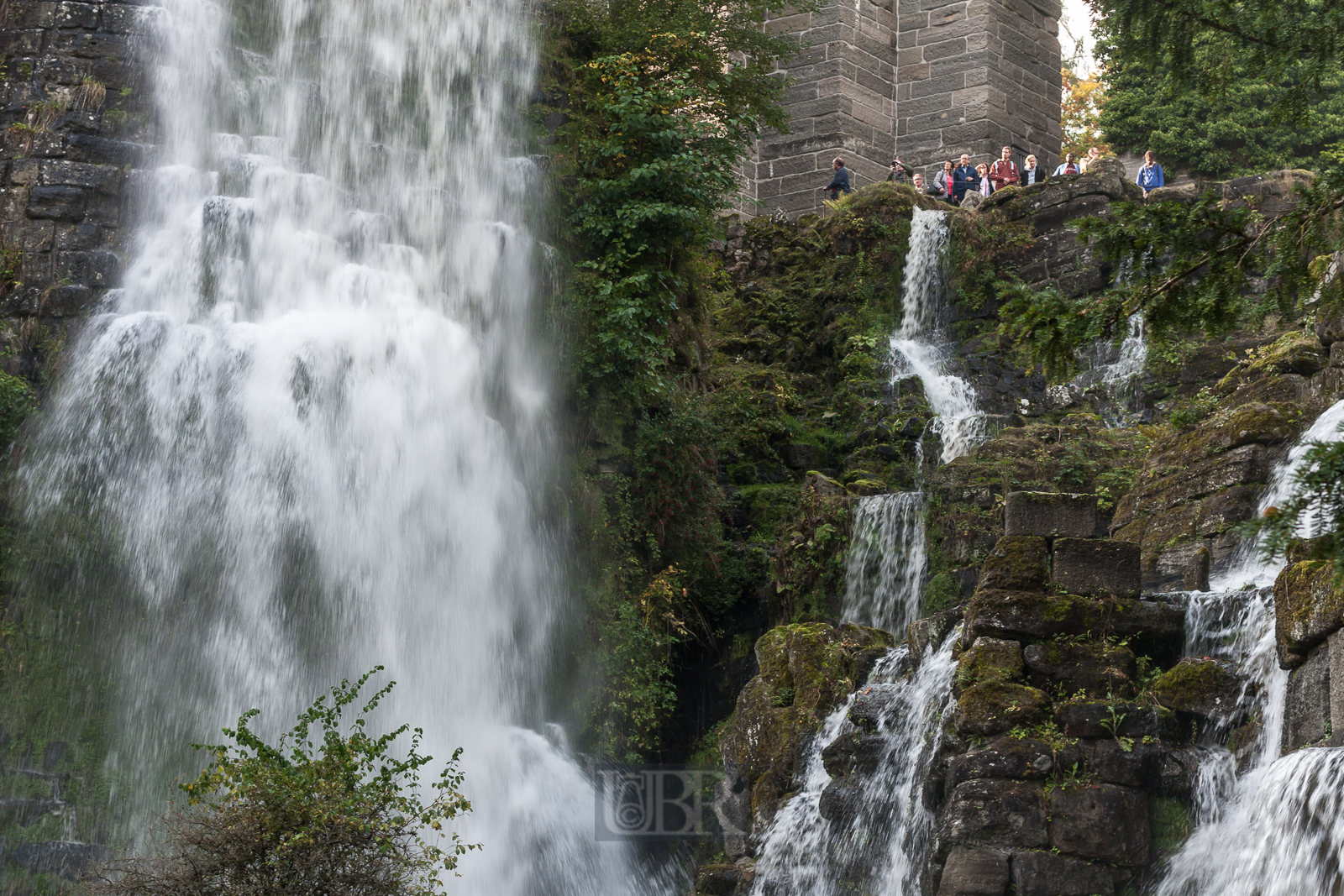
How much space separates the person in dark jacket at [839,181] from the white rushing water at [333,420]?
8.00 m

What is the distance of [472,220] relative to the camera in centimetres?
1462

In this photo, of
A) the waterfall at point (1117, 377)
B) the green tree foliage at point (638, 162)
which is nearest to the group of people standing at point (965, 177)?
the waterfall at point (1117, 377)

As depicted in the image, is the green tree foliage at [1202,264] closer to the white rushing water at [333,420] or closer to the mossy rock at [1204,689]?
the mossy rock at [1204,689]

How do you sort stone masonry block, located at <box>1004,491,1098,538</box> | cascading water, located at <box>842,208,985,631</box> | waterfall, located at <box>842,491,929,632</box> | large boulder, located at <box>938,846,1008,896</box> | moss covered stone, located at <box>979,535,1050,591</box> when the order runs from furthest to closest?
cascading water, located at <box>842,208,985,631</box>, waterfall, located at <box>842,491,929,632</box>, stone masonry block, located at <box>1004,491,1098,538</box>, moss covered stone, located at <box>979,535,1050,591</box>, large boulder, located at <box>938,846,1008,896</box>

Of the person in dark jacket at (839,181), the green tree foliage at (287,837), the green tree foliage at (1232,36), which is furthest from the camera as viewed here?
the person in dark jacket at (839,181)

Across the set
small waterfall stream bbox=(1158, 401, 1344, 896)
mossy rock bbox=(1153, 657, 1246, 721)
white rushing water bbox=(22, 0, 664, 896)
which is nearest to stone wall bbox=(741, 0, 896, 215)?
white rushing water bbox=(22, 0, 664, 896)

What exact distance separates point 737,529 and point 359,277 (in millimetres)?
5111

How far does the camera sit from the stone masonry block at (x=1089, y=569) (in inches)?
344

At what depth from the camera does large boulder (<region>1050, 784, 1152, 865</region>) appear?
7.64 meters

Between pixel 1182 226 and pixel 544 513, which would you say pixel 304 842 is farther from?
pixel 544 513

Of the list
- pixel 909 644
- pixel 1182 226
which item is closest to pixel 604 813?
pixel 909 644

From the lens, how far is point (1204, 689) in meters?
8.06

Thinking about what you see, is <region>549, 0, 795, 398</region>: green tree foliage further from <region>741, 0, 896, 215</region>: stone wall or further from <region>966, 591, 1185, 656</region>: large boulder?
<region>741, 0, 896, 215</region>: stone wall

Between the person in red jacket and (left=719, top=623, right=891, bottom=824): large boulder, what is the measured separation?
12258mm
